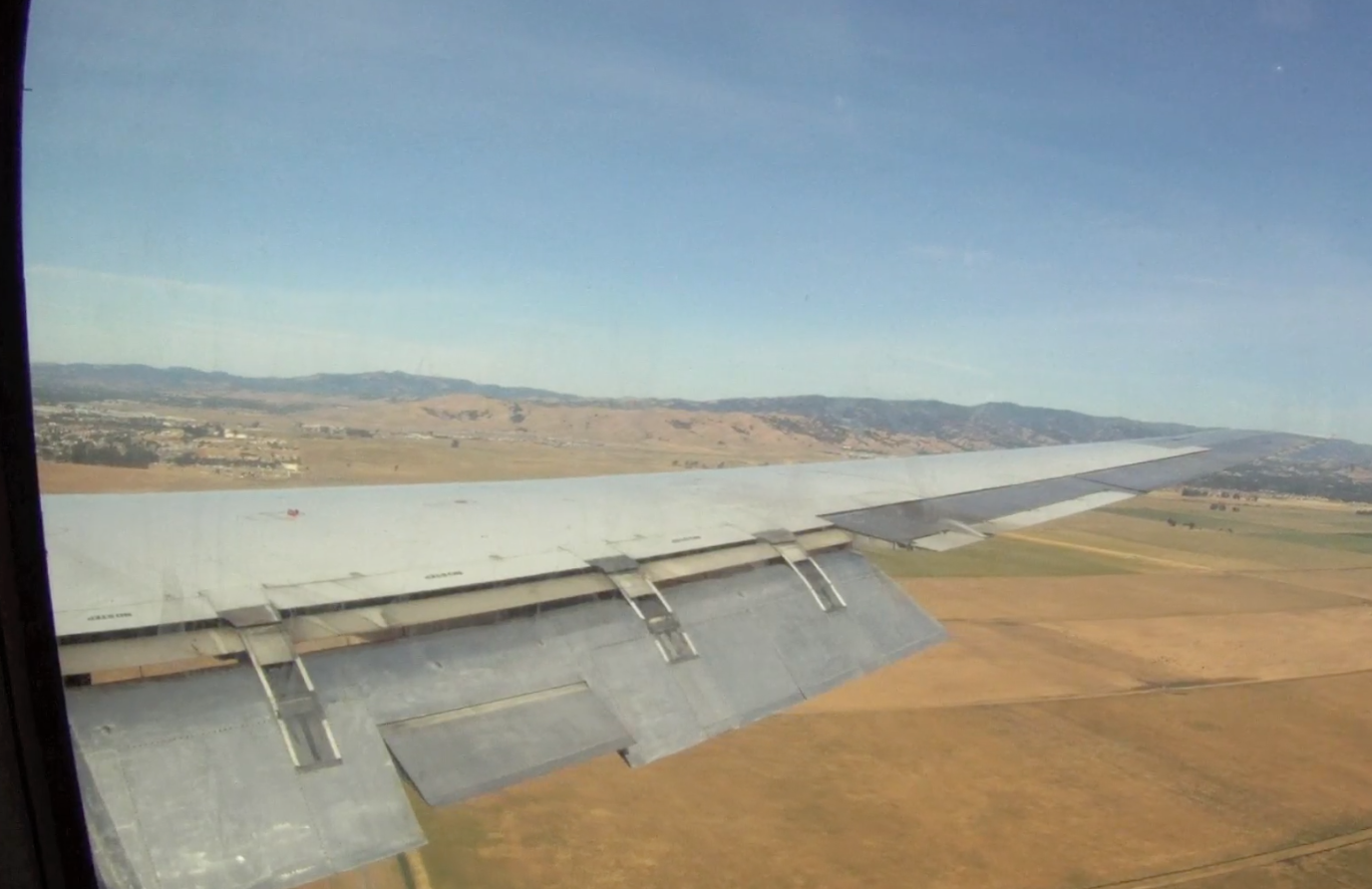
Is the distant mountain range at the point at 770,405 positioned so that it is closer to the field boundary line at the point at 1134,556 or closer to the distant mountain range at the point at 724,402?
the distant mountain range at the point at 724,402

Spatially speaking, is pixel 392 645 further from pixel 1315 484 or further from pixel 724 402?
pixel 1315 484

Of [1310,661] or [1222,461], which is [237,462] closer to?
[1222,461]

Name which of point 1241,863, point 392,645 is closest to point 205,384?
point 392,645

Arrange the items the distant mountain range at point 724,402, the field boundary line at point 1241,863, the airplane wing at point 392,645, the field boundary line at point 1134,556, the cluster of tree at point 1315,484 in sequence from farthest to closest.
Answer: the field boundary line at point 1134,556
the cluster of tree at point 1315,484
the field boundary line at point 1241,863
the distant mountain range at point 724,402
the airplane wing at point 392,645

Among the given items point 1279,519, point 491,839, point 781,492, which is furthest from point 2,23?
point 1279,519

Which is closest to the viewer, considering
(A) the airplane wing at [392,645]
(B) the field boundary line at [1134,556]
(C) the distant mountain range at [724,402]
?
(A) the airplane wing at [392,645]

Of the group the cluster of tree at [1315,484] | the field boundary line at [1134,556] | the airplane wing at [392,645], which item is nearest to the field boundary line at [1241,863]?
the airplane wing at [392,645]

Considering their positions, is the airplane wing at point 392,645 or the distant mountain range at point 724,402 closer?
the airplane wing at point 392,645

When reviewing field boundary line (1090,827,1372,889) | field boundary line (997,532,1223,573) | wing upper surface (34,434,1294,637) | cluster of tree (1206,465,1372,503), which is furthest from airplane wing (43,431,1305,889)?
field boundary line (997,532,1223,573)

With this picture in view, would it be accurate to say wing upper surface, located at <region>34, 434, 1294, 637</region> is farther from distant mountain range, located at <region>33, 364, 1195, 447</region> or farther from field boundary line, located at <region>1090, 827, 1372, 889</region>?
field boundary line, located at <region>1090, 827, 1372, 889</region>
